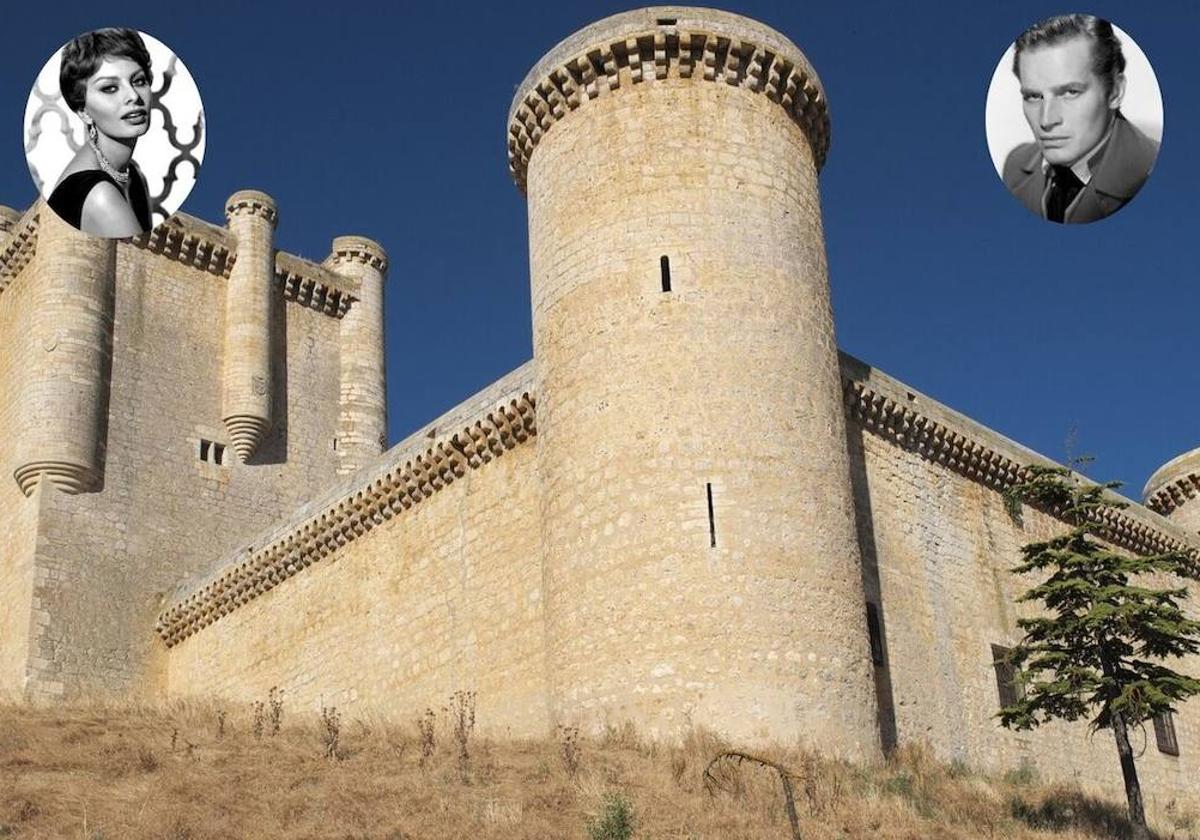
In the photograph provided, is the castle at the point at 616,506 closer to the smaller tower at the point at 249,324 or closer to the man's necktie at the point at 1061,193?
the smaller tower at the point at 249,324

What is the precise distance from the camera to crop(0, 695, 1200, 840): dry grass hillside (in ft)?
37.1

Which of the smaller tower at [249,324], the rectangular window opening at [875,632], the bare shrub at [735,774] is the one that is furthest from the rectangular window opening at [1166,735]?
the smaller tower at [249,324]

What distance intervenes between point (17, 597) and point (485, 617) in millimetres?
9754

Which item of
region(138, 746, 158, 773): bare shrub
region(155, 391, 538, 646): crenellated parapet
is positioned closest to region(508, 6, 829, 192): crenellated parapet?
region(155, 391, 538, 646): crenellated parapet

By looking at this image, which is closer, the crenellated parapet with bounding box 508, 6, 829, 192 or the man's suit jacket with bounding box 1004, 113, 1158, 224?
the man's suit jacket with bounding box 1004, 113, 1158, 224

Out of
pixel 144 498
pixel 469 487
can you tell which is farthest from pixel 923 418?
pixel 144 498

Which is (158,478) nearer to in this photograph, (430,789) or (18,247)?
(18,247)

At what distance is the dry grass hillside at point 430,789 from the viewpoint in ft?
37.1

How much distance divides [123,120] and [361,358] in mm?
18256

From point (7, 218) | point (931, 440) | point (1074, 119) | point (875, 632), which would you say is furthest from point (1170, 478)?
point (7, 218)

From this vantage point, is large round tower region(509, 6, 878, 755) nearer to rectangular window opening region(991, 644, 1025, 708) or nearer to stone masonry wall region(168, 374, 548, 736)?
stone masonry wall region(168, 374, 548, 736)

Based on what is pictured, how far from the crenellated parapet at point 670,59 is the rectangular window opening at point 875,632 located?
5724 mm

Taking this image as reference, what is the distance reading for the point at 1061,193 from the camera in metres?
10.9

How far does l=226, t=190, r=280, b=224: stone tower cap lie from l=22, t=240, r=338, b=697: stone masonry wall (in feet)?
4.99
